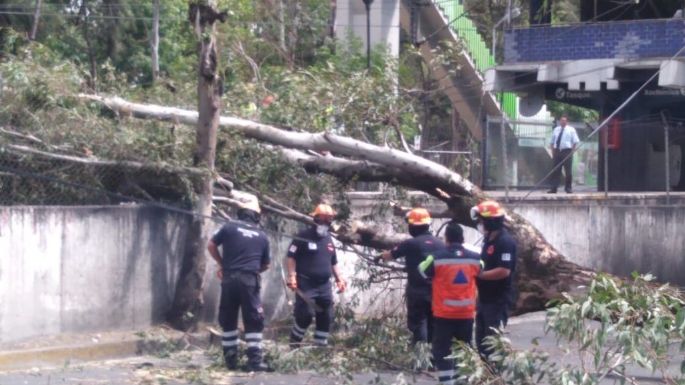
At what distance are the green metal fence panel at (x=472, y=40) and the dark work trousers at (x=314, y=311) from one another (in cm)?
1508

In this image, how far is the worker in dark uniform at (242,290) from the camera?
11.0 m

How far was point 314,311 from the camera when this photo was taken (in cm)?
1186

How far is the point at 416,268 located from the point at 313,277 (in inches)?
46.7

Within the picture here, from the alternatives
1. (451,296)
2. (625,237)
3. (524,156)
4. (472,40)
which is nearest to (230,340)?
(451,296)

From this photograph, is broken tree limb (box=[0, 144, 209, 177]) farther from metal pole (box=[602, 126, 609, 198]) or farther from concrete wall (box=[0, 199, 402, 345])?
metal pole (box=[602, 126, 609, 198])

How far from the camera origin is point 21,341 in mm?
11312

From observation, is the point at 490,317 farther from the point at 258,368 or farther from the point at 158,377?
the point at 158,377

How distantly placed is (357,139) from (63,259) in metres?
3.62

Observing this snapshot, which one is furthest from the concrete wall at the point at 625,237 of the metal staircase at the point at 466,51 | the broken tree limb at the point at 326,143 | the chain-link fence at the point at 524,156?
the metal staircase at the point at 466,51

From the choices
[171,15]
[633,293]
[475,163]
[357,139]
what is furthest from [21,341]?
[171,15]

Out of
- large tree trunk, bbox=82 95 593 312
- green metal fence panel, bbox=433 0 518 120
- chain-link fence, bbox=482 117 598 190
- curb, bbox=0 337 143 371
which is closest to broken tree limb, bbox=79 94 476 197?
large tree trunk, bbox=82 95 593 312

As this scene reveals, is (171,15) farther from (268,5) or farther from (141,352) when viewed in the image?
(141,352)

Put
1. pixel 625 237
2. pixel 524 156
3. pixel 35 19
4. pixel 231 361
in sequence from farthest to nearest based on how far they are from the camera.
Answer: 1. pixel 35 19
2. pixel 524 156
3. pixel 625 237
4. pixel 231 361

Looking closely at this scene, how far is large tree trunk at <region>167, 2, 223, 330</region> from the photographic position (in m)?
12.4
